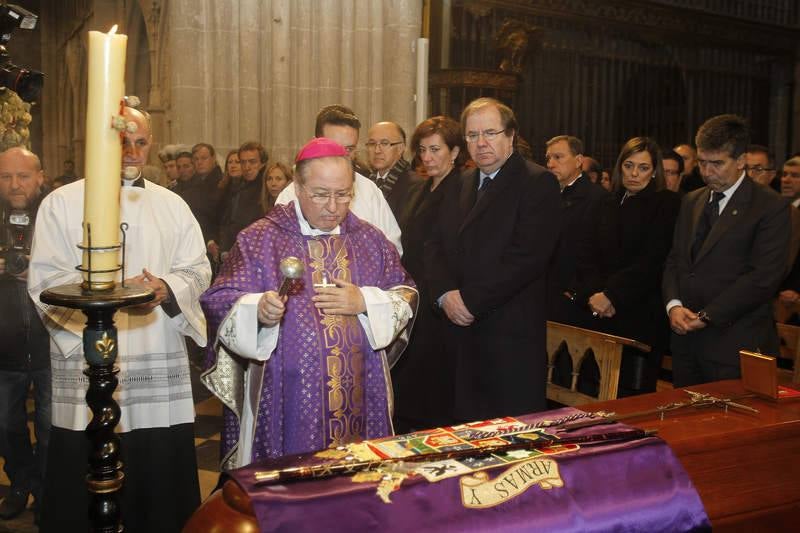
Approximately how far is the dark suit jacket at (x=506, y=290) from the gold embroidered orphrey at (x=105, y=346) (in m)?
1.91

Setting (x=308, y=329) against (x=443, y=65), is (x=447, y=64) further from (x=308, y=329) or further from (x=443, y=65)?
(x=308, y=329)

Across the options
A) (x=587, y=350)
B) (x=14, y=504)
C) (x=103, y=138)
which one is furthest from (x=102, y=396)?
(x=14, y=504)

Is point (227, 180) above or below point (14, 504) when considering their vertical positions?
above

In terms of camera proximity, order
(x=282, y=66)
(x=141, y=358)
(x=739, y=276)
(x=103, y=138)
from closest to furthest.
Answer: (x=103, y=138)
(x=141, y=358)
(x=739, y=276)
(x=282, y=66)

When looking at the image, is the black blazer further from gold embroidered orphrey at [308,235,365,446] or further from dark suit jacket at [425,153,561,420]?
gold embroidered orphrey at [308,235,365,446]

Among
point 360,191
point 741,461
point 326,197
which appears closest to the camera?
point 741,461

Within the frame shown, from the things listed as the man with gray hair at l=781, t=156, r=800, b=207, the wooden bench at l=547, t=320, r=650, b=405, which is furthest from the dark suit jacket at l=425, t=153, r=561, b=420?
the man with gray hair at l=781, t=156, r=800, b=207

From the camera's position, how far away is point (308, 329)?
99.8 inches

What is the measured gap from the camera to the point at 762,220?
3.30m

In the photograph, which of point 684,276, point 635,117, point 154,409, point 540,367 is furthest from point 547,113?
point 154,409

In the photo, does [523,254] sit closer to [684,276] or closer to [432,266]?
[432,266]

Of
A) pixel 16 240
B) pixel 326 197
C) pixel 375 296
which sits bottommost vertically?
pixel 375 296

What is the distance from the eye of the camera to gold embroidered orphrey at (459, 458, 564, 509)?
5.18 ft

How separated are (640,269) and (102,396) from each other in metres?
3.20
